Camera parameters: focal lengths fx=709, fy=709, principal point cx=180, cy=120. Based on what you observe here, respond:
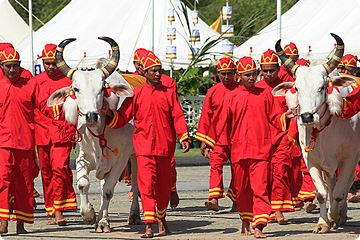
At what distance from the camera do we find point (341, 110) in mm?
8883

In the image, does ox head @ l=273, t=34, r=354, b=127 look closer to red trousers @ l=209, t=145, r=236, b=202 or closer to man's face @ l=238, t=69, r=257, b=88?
man's face @ l=238, t=69, r=257, b=88

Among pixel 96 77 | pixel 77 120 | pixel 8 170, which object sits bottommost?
pixel 8 170

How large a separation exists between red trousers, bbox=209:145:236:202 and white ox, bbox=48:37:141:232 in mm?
1877

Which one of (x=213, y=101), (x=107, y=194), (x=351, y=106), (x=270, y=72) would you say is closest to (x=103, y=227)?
(x=107, y=194)

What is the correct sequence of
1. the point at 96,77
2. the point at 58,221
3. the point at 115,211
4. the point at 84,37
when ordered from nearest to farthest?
1. the point at 96,77
2. the point at 58,221
3. the point at 115,211
4. the point at 84,37

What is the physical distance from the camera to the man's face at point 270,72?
1007cm

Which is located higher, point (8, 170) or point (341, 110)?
point (341, 110)

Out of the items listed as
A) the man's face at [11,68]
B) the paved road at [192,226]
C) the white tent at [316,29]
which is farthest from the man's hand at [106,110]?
the white tent at [316,29]

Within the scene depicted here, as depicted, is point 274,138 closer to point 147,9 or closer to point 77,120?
point 77,120

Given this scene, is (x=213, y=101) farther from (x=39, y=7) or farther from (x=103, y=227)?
(x=39, y=7)

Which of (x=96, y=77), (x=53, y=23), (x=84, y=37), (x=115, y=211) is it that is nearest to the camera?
(x=96, y=77)

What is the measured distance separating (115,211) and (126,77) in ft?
6.95

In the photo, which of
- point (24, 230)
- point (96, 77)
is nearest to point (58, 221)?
point (24, 230)

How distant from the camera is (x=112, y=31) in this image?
2617 cm
